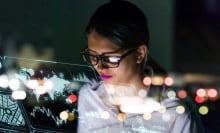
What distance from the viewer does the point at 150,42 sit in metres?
2.55

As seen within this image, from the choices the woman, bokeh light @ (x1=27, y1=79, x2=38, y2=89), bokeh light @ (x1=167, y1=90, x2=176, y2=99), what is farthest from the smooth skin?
bokeh light @ (x1=27, y1=79, x2=38, y2=89)

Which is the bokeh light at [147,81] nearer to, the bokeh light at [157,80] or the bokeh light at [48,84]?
the bokeh light at [157,80]

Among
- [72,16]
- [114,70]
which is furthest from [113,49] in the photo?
[72,16]

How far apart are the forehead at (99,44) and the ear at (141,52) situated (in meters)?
0.08

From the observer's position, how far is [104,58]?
2623 mm

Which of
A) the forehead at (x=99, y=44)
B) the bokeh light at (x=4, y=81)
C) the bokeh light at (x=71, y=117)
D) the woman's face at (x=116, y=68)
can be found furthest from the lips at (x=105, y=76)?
the bokeh light at (x=4, y=81)

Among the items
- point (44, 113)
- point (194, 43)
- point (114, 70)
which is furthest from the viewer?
point (44, 113)

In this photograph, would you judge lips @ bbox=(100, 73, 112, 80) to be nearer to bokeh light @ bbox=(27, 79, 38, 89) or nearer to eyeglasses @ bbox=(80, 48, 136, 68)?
eyeglasses @ bbox=(80, 48, 136, 68)

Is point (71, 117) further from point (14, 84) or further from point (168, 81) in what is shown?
point (168, 81)

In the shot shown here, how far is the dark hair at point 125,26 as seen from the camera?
8.43 feet

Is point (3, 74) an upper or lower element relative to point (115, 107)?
upper

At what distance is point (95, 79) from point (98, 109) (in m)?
0.13

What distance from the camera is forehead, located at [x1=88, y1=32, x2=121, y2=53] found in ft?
8.53

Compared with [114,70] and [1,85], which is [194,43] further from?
[1,85]
